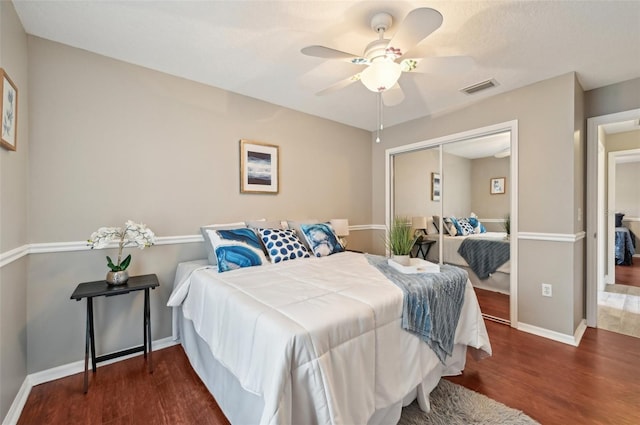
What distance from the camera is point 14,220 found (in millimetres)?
1715

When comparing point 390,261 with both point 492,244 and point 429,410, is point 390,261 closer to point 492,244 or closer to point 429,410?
point 429,410

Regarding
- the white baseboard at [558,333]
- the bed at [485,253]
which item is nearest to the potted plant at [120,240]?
the bed at [485,253]

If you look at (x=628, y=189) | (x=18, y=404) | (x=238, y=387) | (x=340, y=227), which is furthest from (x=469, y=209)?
(x=628, y=189)

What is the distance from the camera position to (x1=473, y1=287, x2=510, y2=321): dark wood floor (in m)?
3.00

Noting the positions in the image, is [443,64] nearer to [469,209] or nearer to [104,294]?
[469,209]

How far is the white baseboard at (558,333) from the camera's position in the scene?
99.6 inches

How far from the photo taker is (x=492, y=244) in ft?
10.2

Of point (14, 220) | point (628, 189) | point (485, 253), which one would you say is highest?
point (628, 189)

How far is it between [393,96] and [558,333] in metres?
2.84

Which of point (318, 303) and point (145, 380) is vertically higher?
point (318, 303)

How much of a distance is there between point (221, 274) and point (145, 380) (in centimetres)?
94

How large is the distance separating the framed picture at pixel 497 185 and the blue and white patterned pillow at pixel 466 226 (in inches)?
17.1

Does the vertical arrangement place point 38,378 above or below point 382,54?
below

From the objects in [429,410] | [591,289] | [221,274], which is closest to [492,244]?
[591,289]
